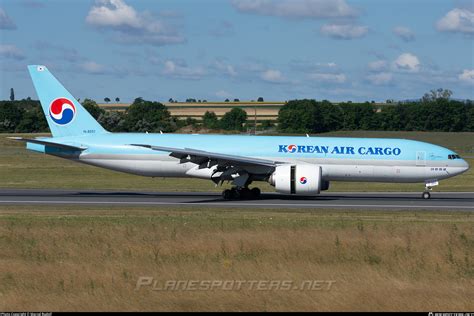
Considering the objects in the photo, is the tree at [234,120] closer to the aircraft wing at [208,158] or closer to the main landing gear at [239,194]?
the main landing gear at [239,194]

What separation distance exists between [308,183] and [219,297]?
2099 cm

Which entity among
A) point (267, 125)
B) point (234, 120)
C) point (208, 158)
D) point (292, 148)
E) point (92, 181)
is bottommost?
point (92, 181)

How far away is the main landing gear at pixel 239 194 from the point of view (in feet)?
124

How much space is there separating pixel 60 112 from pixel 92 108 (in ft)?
275

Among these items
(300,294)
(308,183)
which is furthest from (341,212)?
(300,294)

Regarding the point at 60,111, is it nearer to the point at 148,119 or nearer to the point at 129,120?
the point at 129,120

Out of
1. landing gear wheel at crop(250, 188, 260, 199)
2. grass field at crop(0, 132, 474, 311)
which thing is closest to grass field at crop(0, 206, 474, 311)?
grass field at crop(0, 132, 474, 311)

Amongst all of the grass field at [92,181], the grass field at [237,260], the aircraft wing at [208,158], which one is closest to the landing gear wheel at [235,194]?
the aircraft wing at [208,158]

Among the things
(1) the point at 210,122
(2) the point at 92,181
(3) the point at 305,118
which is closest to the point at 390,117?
(3) the point at 305,118

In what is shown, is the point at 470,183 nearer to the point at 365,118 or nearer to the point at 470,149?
the point at 470,149

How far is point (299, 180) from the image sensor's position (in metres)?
35.8

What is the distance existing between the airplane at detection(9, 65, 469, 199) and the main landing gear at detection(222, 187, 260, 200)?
0.13ft

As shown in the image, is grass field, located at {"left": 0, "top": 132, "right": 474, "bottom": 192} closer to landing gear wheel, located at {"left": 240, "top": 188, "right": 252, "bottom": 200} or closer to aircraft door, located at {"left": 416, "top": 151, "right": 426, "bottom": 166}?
landing gear wheel, located at {"left": 240, "top": 188, "right": 252, "bottom": 200}

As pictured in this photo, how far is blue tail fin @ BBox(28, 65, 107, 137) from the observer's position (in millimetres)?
41188
